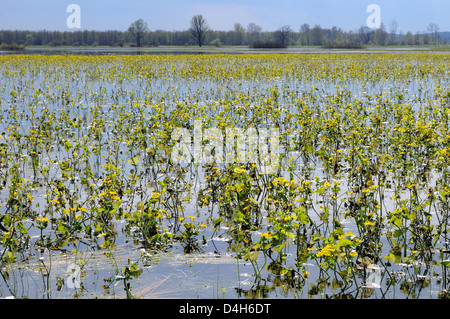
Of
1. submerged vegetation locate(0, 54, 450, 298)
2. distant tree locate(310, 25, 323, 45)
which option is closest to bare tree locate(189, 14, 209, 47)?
distant tree locate(310, 25, 323, 45)

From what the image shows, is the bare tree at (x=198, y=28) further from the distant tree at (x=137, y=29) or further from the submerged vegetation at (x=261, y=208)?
the submerged vegetation at (x=261, y=208)
